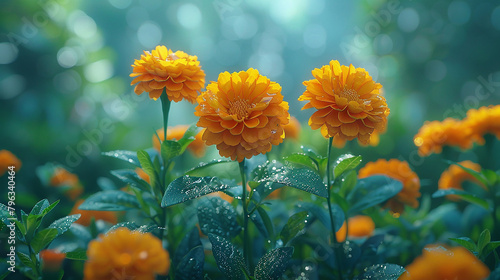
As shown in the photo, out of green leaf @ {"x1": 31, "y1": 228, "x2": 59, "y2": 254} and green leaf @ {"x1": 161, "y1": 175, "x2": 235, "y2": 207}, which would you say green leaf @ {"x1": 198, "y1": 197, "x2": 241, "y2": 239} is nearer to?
green leaf @ {"x1": 161, "y1": 175, "x2": 235, "y2": 207}

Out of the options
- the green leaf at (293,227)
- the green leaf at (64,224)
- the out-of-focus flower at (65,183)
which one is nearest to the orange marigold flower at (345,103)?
the green leaf at (293,227)

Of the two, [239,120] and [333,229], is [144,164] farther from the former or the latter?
[333,229]

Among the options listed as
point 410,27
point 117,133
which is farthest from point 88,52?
point 410,27

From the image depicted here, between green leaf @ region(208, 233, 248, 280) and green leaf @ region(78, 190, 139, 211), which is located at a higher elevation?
green leaf @ region(78, 190, 139, 211)

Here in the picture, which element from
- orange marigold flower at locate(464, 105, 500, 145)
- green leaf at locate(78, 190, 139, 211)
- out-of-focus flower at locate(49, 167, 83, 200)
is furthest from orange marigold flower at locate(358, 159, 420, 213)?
out-of-focus flower at locate(49, 167, 83, 200)

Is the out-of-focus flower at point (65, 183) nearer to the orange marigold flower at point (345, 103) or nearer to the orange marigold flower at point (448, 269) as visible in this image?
the orange marigold flower at point (345, 103)

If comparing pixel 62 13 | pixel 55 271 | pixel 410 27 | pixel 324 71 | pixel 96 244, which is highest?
pixel 410 27
